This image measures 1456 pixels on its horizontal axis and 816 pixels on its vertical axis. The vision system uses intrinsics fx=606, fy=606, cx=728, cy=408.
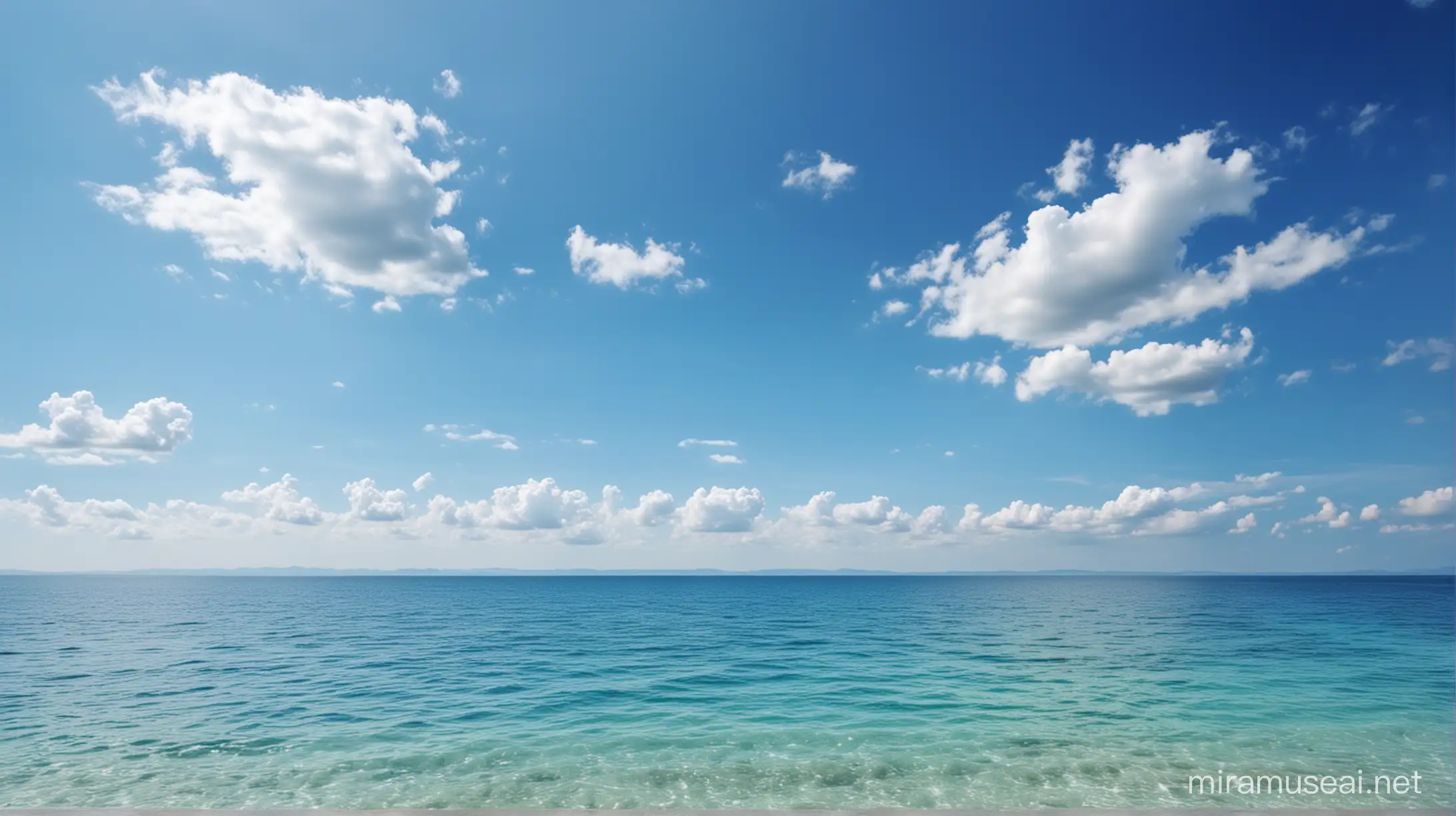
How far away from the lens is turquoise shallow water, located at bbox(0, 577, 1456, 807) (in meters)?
14.2

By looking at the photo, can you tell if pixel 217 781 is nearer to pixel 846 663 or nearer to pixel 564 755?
pixel 564 755

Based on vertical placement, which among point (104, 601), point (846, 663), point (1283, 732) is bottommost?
point (104, 601)

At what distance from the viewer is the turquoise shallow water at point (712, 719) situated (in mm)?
14227

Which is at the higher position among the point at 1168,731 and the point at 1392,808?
the point at 1392,808

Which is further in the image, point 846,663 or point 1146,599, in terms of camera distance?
point 1146,599

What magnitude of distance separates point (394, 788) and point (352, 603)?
326 feet

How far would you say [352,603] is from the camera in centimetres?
9625

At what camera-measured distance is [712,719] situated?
67.8ft

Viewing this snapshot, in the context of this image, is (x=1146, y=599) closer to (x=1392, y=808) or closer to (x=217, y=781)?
(x=1392, y=808)

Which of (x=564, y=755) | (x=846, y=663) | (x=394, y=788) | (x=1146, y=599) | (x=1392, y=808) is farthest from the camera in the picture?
(x=1146, y=599)

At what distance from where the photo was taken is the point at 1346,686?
26734mm

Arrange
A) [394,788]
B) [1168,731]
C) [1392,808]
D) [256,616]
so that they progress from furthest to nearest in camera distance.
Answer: [256,616] → [1168,731] → [394,788] → [1392,808]

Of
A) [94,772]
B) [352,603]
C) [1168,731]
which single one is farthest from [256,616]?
[1168,731]

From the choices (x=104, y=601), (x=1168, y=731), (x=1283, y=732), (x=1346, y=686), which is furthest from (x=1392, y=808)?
(x=104, y=601)
